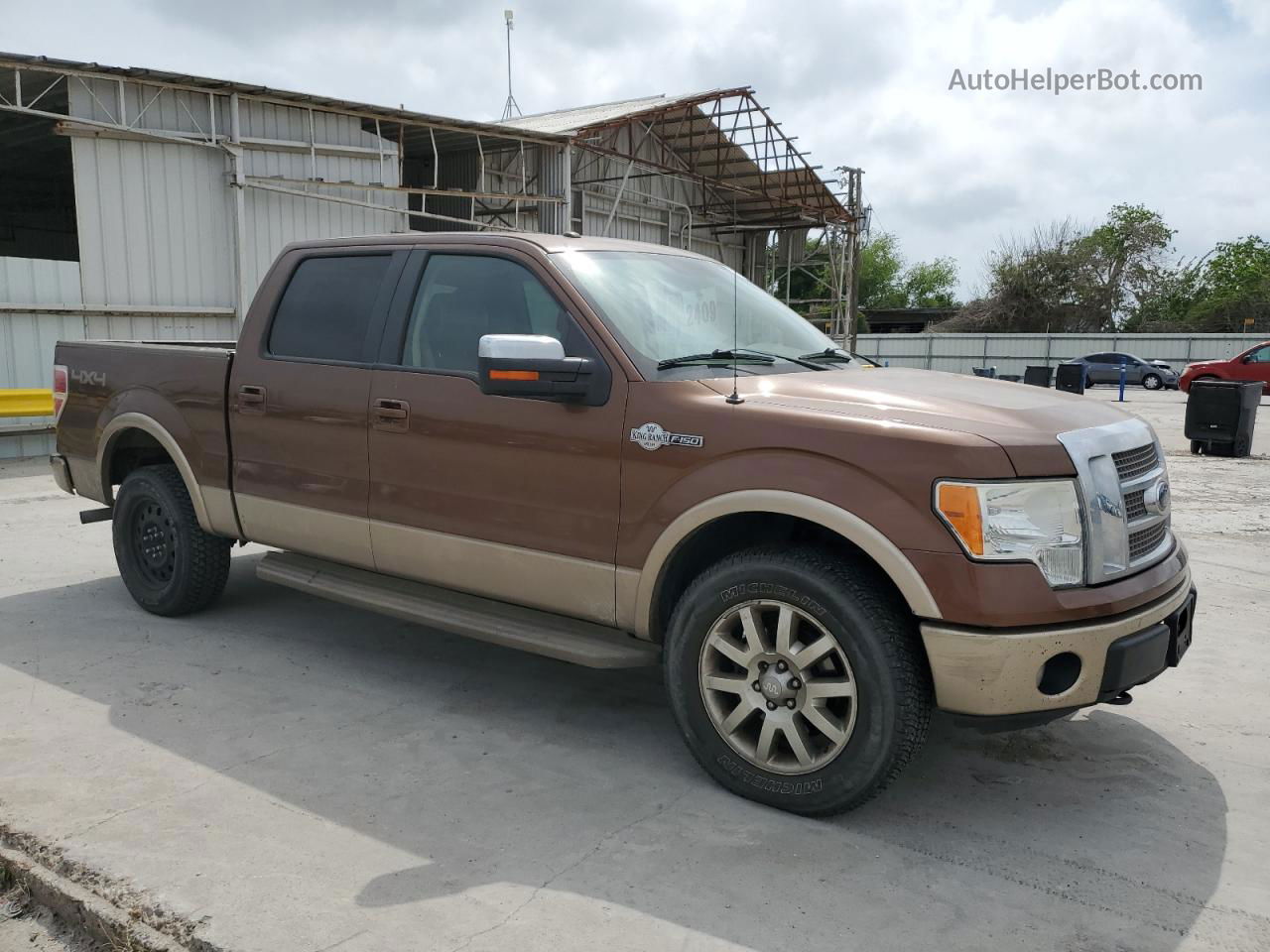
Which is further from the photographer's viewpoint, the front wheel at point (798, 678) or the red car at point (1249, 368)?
the red car at point (1249, 368)

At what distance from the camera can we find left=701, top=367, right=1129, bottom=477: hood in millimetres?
3236

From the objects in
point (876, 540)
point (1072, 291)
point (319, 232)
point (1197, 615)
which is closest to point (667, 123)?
point (319, 232)

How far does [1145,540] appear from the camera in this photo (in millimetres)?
3568

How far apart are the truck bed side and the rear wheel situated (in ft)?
0.43

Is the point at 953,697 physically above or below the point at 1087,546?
below

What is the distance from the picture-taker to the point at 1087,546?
322 cm

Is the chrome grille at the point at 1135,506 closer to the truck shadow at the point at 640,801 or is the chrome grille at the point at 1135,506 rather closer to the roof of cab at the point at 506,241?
the truck shadow at the point at 640,801

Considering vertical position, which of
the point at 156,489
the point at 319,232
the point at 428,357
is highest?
the point at 319,232

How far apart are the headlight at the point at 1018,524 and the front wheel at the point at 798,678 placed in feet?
1.24

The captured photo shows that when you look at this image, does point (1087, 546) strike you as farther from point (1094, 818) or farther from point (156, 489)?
point (156, 489)

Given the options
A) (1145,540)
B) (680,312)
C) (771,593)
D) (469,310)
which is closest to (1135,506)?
(1145,540)

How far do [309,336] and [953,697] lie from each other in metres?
3.33

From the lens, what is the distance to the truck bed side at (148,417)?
5.29 metres

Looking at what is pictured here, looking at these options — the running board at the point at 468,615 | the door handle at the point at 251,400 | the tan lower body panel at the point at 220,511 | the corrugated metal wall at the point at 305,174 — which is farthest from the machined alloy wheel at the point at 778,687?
the corrugated metal wall at the point at 305,174
